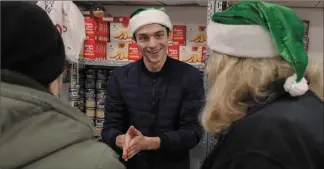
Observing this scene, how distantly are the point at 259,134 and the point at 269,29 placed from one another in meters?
0.29

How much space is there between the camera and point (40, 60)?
876 mm

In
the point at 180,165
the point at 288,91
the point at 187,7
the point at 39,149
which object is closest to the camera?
the point at 39,149

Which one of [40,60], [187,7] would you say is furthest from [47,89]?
[187,7]

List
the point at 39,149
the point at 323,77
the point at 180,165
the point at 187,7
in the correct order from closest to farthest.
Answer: the point at 39,149
the point at 323,77
the point at 180,165
the point at 187,7

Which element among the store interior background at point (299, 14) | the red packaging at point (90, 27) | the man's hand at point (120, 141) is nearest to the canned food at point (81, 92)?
the red packaging at point (90, 27)

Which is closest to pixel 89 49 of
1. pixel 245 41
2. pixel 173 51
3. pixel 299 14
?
pixel 173 51

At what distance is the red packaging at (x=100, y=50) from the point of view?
2512 mm

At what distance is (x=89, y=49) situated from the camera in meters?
2.51

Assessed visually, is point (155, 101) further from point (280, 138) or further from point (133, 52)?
point (280, 138)

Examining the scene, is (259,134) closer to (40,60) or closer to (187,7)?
(40,60)

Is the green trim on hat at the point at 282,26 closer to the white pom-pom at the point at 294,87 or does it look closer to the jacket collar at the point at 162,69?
the white pom-pom at the point at 294,87

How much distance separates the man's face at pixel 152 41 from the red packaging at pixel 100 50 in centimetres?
58

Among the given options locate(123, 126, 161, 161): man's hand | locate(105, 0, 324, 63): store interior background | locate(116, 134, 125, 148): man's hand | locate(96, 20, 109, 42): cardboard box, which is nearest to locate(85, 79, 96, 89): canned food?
locate(96, 20, 109, 42): cardboard box

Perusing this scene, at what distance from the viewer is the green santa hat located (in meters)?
1.00
